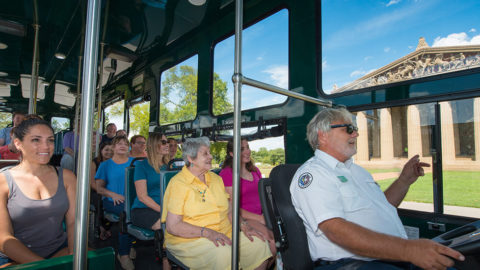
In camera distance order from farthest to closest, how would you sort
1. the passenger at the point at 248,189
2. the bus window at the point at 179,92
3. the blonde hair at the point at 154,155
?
1. the bus window at the point at 179,92
2. the blonde hair at the point at 154,155
3. the passenger at the point at 248,189

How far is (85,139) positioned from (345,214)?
1.22 meters

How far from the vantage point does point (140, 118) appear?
5.99 metres

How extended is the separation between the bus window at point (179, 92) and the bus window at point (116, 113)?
223 centimetres

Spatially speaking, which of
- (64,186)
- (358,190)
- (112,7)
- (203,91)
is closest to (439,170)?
(358,190)

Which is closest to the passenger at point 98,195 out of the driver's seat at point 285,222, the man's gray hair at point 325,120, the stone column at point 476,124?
the driver's seat at point 285,222

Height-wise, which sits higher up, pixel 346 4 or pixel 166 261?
pixel 346 4

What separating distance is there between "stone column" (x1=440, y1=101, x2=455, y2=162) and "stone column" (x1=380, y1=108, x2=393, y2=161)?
12.9 inches

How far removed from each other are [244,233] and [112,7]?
325 centimetres

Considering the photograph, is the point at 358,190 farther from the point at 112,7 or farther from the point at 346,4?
the point at 112,7

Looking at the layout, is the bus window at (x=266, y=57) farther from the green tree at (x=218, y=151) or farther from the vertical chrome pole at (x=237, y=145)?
the vertical chrome pole at (x=237, y=145)

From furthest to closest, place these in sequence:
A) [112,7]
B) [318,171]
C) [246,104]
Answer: [112,7] < [246,104] < [318,171]

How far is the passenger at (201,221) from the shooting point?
172 centimetres

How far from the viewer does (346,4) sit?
7.52 feet

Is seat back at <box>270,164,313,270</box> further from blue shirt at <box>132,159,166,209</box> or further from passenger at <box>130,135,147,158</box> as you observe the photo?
passenger at <box>130,135,147,158</box>
